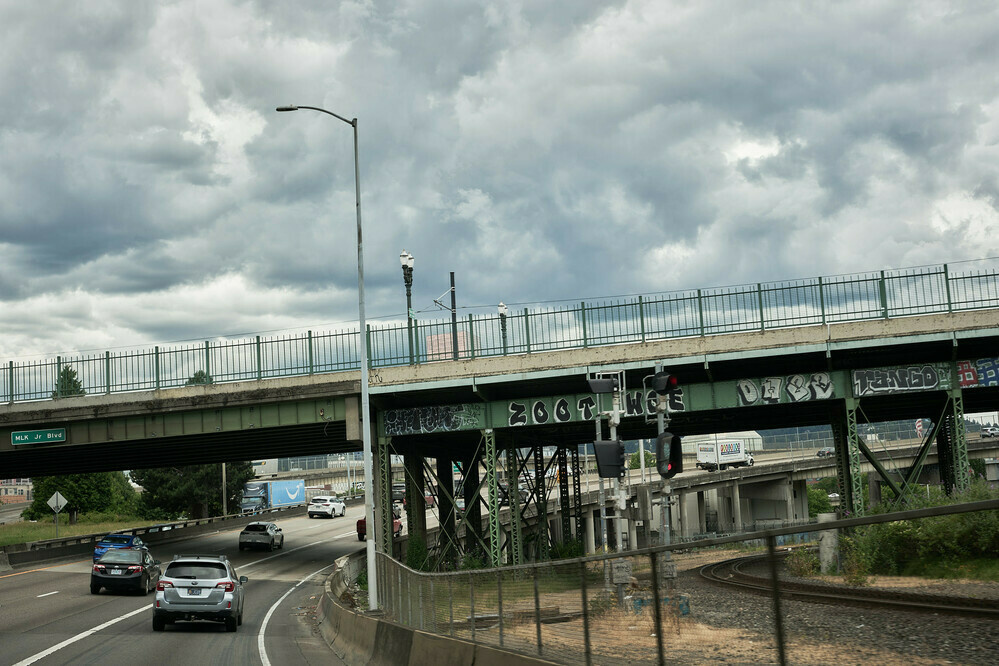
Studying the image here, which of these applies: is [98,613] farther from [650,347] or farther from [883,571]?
[883,571]

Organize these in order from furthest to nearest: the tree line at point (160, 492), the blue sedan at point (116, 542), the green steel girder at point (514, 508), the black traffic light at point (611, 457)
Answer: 1. the tree line at point (160, 492)
2. the blue sedan at point (116, 542)
3. the green steel girder at point (514, 508)
4. the black traffic light at point (611, 457)

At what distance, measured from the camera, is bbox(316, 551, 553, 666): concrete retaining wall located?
10234 mm

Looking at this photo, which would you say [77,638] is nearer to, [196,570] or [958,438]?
[196,570]

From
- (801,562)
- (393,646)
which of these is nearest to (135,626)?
(393,646)

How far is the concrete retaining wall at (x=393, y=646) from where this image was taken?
1023 centimetres

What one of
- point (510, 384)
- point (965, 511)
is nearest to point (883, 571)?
point (965, 511)

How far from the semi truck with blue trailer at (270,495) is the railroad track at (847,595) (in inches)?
3901

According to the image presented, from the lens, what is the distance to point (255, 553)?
54.5m

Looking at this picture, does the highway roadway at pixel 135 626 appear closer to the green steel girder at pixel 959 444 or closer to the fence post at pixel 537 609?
the fence post at pixel 537 609

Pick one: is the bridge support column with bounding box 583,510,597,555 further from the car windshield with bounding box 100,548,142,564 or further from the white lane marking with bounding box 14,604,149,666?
the white lane marking with bounding box 14,604,149,666

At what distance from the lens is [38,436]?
37875 millimetres

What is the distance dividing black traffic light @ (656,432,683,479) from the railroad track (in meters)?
11.5

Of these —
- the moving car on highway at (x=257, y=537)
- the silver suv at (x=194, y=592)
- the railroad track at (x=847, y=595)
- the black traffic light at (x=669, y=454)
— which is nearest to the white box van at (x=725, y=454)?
the moving car on highway at (x=257, y=537)

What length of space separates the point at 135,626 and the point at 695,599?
62.1 ft
